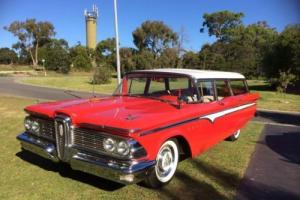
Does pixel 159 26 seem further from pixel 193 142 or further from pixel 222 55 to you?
pixel 193 142

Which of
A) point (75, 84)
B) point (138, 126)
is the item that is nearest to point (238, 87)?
point (138, 126)

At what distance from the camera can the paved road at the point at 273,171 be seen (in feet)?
15.9

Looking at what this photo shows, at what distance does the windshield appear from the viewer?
606cm

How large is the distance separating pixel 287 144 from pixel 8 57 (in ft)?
326

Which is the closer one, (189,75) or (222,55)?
(189,75)

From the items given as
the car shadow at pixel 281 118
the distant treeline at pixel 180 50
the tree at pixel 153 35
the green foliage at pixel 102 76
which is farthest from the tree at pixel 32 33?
the car shadow at pixel 281 118

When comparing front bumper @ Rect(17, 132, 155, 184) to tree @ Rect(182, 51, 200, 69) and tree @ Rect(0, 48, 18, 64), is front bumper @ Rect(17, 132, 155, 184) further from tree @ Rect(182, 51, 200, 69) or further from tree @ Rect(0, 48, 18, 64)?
tree @ Rect(0, 48, 18, 64)

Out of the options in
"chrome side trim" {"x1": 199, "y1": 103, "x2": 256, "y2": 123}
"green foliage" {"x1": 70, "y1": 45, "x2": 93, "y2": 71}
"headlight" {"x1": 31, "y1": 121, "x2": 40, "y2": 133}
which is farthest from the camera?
"green foliage" {"x1": 70, "y1": 45, "x2": 93, "y2": 71}

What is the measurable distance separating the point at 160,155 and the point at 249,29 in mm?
69068

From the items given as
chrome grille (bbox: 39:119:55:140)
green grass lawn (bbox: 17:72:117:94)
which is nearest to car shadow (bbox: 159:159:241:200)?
chrome grille (bbox: 39:119:55:140)

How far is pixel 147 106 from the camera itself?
206 inches

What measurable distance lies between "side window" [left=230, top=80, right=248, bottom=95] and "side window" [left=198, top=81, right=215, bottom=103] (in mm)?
1111

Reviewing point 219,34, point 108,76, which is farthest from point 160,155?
point 219,34

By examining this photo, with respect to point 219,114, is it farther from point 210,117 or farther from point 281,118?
point 281,118
